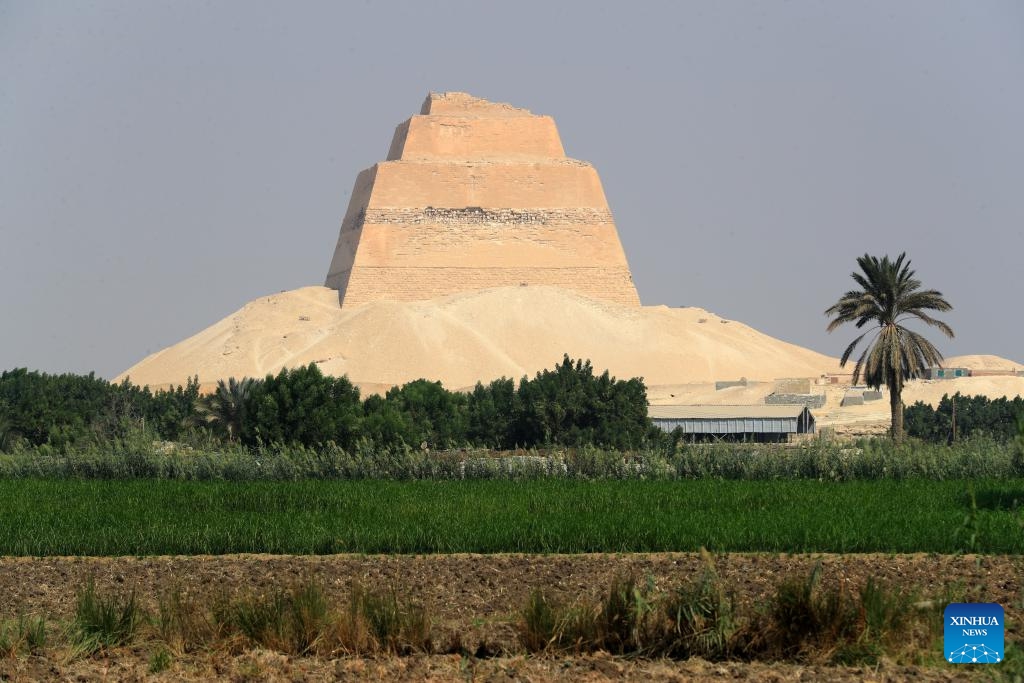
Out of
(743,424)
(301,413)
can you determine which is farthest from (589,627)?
(743,424)

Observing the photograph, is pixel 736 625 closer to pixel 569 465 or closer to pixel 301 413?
pixel 569 465

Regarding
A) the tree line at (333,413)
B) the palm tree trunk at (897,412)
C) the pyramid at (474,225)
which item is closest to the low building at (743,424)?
the tree line at (333,413)

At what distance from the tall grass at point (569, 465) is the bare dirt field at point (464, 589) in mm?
10988

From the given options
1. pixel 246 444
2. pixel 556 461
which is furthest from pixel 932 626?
pixel 246 444

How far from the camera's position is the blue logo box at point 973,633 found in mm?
10148

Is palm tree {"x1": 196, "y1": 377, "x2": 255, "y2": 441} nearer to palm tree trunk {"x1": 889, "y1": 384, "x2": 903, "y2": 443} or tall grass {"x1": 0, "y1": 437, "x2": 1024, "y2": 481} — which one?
tall grass {"x1": 0, "y1": 437, "x2": 1024, "y2": 481}

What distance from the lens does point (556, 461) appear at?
101 ft

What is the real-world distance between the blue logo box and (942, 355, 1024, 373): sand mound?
92.5m

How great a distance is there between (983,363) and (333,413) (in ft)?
230

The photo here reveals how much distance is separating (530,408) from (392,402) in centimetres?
424

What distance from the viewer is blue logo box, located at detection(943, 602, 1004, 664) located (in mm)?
10148

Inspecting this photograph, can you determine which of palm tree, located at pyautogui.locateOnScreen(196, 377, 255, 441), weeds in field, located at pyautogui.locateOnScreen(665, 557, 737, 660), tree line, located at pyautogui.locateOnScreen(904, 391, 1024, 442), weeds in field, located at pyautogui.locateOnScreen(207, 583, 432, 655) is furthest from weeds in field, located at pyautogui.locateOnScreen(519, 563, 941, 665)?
tree line, located at pyautogui.locateOnScreen(904, 391, 1024, 442)

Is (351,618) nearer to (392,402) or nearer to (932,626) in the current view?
(932,626)

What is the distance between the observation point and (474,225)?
3752 inches
